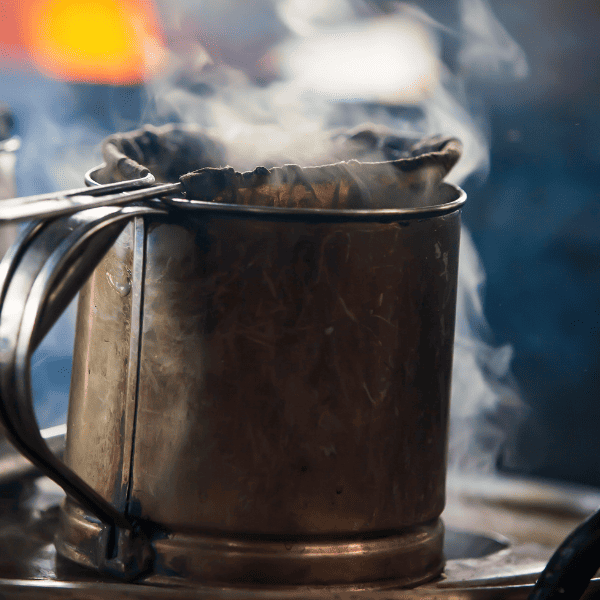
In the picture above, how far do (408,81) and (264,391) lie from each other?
1195mm

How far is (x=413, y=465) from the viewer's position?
3.06 ft

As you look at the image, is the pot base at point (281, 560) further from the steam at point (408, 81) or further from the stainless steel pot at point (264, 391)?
the steam at point (408, 81)

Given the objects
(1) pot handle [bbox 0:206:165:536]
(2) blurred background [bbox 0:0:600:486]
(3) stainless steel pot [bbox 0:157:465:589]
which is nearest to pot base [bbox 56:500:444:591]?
(3) stainless steel pot [bbox 0:157:465:589]

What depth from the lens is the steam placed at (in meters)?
1.79

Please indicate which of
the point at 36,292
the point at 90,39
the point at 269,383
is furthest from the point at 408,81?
the point at 36,292

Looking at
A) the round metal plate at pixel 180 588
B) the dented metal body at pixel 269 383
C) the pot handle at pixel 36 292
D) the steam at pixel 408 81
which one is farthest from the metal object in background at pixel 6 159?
the pot handle at pixel 36 292

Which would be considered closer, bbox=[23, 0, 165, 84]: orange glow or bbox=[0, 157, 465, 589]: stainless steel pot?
bbox=[0, 157, 465, 589]: stainless steel pot

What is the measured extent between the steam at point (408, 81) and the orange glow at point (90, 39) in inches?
10.4

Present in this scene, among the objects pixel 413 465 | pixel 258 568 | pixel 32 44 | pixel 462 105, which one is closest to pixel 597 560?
pixel 413 465

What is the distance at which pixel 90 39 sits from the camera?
7.94 feet

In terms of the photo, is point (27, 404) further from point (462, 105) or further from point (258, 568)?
point (462, 105)

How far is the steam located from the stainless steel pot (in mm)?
800

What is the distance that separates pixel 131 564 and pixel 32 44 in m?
1.91

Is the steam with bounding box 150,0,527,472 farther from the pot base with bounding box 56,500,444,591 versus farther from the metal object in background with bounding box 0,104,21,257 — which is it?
the pot base with bounding box 56,500,444,591
